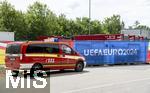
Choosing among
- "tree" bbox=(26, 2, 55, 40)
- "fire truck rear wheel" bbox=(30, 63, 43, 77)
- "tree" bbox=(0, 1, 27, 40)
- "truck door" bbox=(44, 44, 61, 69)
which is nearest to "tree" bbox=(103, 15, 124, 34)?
"tree" bbox=(26, 2, 55, 40)

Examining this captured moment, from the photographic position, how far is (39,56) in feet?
66.2

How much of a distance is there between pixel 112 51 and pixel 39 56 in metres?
10.7

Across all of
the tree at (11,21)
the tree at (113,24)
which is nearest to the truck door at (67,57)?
the tree at (11,21)

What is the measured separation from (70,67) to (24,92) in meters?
9.03

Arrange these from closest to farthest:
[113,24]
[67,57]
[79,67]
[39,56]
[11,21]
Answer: [39,56] → [67,57] → [79,67] → [11,21] → [113,24]

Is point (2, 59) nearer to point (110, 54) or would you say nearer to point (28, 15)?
point (110, 54)

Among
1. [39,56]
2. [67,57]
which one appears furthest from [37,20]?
[39,56]

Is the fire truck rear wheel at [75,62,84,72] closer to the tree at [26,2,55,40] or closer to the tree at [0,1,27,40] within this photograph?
the tree at [0,1,27,40]

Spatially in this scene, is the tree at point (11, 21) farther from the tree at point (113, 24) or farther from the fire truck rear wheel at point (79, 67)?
the tree at point (113, 24)

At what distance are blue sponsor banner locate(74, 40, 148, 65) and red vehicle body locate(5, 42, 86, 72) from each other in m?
6.33

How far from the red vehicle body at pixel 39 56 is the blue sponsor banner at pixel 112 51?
6334 mm

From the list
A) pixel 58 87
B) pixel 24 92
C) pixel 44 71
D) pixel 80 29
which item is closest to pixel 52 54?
pixel 44 71

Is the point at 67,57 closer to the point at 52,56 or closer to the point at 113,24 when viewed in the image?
the point at 52,56

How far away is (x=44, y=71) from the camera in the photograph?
2088cm
